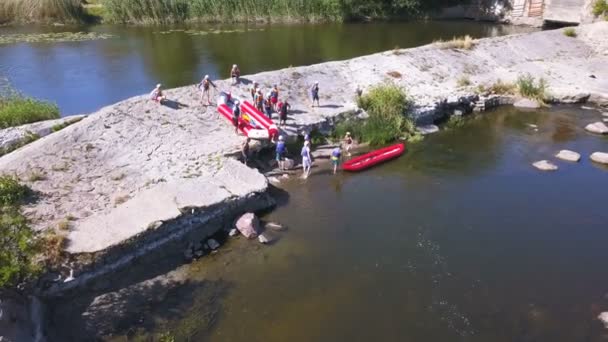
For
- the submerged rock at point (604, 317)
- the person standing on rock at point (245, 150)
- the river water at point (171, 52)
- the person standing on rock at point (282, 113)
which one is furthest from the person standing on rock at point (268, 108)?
the submerged rock at point (604, 317)

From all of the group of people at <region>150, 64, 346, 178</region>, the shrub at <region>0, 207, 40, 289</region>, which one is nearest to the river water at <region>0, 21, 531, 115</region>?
the group of people at <region>150, 64, 346, 178</region>

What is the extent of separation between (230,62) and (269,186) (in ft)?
70.5

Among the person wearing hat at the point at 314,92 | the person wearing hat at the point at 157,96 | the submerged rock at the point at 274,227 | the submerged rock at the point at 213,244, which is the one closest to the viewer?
the submerged rock at the point at 213,244

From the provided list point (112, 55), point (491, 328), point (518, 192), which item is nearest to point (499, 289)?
point (491, 328)

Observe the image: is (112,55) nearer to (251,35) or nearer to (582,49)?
(251,35)

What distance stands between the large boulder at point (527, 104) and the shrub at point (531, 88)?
1.38 feet

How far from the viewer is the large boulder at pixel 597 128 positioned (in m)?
26.9

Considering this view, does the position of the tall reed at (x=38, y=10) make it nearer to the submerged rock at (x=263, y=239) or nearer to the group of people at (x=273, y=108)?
the group of people at (x=273, y=108)

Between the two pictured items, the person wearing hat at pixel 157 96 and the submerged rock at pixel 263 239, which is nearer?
the submerged rock at pixel 263 239

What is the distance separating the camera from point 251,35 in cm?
5031

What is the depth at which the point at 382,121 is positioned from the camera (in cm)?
2625

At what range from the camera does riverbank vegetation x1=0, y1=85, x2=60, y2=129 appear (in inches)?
912

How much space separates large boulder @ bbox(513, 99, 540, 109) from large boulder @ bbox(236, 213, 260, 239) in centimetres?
2105

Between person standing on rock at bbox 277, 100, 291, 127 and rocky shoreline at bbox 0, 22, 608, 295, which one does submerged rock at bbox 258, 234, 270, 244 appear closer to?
rocky shoreline at bbox 0, 22, 608, 295
